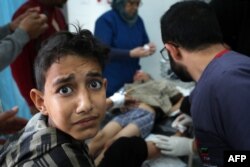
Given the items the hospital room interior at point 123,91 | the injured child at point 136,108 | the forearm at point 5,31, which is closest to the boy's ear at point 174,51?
the hospital room interior at point 123,91

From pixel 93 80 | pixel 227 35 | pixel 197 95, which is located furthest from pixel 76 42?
pixel 227 35

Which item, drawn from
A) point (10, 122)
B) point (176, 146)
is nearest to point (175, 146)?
point (176, 146)

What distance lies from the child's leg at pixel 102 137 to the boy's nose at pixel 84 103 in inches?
34.7

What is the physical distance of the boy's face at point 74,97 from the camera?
77 cm

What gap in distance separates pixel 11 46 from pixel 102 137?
2.28 feet

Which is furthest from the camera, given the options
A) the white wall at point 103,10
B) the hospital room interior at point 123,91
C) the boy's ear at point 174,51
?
the white wall at point 103,10

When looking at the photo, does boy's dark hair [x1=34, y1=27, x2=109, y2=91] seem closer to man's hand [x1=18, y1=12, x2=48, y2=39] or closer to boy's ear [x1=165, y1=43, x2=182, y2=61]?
boy's ear [x1=165, y1=43, x2=182, y2=61]

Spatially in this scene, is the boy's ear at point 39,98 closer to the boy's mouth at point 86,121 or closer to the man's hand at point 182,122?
the boy's mouth at point 86,121

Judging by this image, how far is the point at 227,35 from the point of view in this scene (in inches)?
76.0

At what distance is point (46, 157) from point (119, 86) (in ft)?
5.20

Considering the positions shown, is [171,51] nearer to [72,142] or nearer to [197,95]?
[197,95]

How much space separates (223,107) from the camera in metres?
1.02

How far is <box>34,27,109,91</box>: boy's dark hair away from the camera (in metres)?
0.82

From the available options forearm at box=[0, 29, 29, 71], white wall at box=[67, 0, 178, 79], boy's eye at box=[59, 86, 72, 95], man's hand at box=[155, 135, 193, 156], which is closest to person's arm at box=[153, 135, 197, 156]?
man's hand at box=[155, 135, 193, 156]
